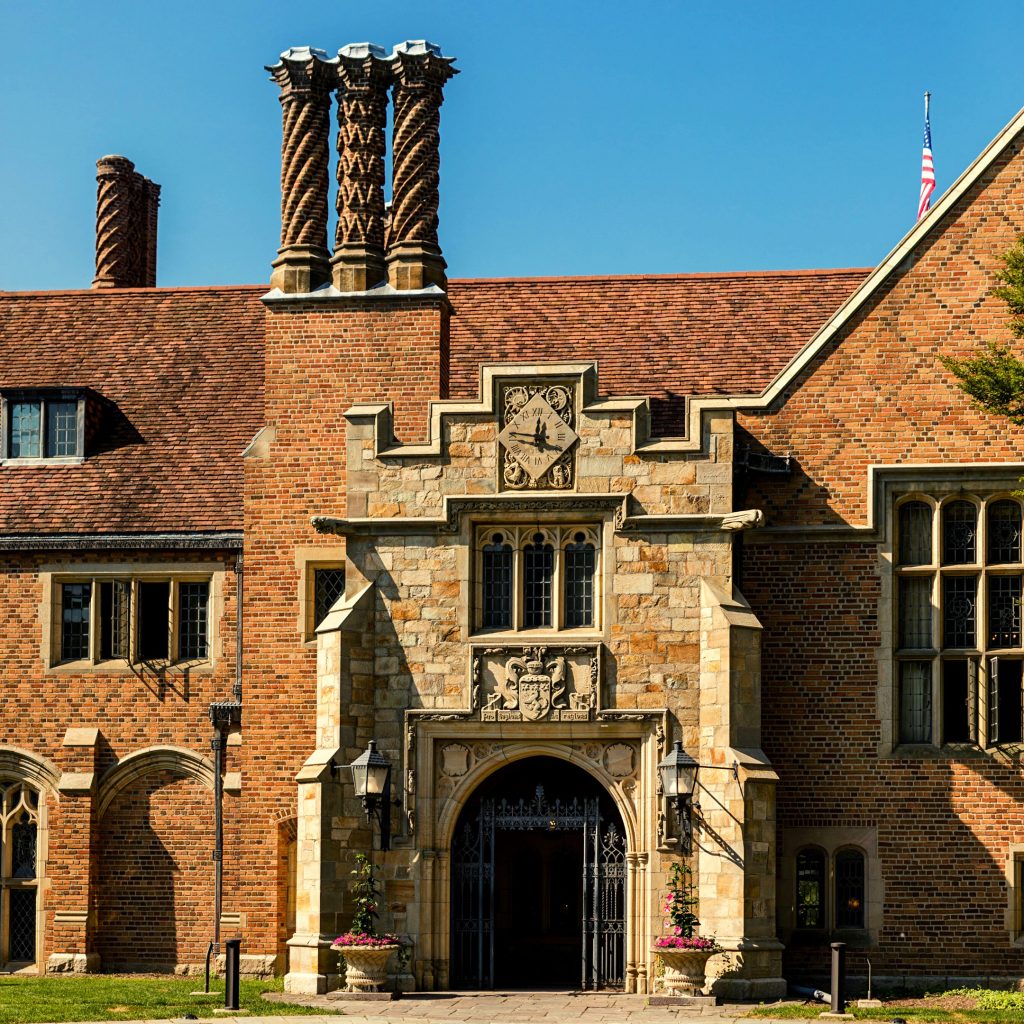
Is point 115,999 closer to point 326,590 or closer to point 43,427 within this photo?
point 326,590

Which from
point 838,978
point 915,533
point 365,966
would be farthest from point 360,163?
point 838,978

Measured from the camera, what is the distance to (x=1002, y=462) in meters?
25.8

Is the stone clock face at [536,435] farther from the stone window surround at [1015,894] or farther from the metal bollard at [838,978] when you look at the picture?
the stone window surround at [1015,894]

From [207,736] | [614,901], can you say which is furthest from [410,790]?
[207,736]

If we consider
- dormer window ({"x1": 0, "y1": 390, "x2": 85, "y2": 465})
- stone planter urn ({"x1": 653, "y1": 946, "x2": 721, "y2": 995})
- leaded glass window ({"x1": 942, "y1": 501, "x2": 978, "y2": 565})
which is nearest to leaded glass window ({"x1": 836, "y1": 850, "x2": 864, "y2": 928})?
stone planter urn ({"x1": 653, "y1": 946, "x2": 721, "y2": 995})

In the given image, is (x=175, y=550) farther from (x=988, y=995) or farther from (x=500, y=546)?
(x=988, y=995)

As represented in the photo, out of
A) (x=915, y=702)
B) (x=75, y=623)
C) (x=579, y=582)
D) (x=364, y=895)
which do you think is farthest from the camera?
(x=75, y=623)

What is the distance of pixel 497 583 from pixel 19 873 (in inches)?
356

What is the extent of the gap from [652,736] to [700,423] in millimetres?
3914

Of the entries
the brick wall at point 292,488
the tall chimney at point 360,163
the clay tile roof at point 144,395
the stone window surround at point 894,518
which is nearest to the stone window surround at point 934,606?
the stone window surround at point 894,518

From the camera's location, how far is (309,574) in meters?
27.5

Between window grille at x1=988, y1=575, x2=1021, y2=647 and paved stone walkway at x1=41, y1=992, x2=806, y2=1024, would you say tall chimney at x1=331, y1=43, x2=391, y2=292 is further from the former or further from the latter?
paved stone walkway at x1=41, y1=992, x2=806, y2=1024

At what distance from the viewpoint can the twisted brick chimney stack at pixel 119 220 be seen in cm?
3581

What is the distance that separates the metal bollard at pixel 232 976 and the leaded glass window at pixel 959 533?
10300 millimetres
